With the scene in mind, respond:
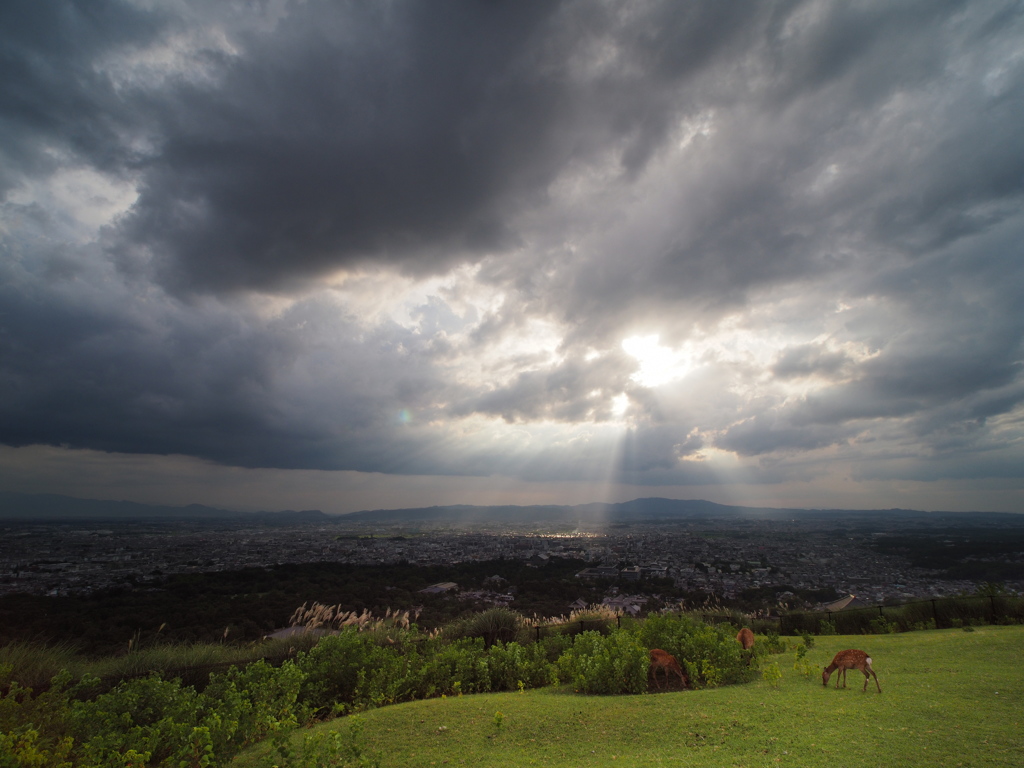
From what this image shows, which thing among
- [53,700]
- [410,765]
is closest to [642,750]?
[410,765]

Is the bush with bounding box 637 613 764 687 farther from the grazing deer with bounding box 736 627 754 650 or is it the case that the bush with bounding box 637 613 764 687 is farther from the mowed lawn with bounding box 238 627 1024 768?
the mowed lawn with bounding box 238 627 1024 768

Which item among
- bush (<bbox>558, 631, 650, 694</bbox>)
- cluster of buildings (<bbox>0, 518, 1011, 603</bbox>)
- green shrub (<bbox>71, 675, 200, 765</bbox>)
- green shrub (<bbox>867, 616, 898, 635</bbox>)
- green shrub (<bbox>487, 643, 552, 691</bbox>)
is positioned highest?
green shrub (<bbox>71, 675, 200, 765</bbox>)

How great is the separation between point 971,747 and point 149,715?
859cm

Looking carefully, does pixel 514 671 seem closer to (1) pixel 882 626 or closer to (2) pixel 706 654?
(2) pixel 706 654

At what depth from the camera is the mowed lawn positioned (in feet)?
13.3

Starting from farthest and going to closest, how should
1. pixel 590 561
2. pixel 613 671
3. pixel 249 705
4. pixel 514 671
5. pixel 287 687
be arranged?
1. pixel 590 561
2. pixel 514 671
3. pixel 613 671
4. pixel 287 687
5. pixel 249 705

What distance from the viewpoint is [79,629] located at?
18812 mm

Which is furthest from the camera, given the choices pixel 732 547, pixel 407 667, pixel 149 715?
pixel 732 547

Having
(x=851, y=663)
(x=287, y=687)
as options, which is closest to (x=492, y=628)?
(x=287, y=687)

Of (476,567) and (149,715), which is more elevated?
(149,715)

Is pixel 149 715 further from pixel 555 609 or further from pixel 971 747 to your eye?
pixel 555 609

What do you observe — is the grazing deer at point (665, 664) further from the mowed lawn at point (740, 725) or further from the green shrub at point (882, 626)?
the green shrub at point (882, 626)

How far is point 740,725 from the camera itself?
16.1 feet

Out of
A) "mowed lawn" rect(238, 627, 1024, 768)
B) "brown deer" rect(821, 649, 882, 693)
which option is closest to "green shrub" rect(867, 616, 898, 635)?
"mowed lawn" rect(238, 627, 1024, 768)
